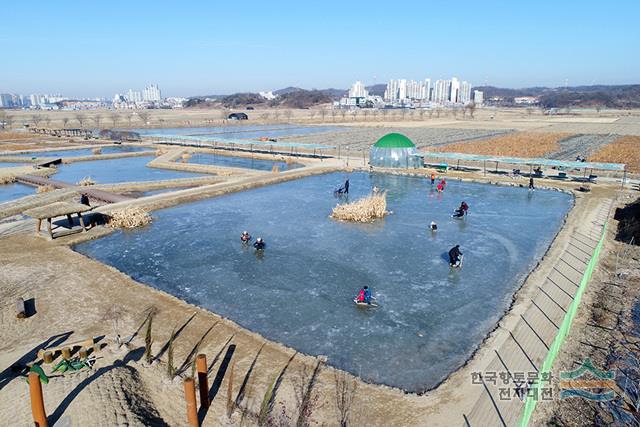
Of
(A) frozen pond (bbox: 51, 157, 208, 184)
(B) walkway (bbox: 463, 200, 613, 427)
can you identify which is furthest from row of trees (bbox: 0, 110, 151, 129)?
(B) walkway (bbox: 463, 200, 613, 427)

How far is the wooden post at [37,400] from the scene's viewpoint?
8.20m

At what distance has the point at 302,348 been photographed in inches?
477

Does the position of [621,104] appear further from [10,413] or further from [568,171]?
[10,413]

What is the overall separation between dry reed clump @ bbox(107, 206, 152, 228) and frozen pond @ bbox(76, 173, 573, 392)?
741 millimetres

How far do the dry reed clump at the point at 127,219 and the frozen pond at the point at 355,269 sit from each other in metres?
0.74

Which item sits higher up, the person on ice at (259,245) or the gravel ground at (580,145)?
the gravel ground at (580,145)

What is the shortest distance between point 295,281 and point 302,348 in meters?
4.37

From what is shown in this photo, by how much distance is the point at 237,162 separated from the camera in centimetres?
4556

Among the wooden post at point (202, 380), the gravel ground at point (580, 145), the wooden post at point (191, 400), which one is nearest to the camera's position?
the wooden post at point (191, 400)

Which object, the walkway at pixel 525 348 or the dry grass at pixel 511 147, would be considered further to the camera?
the dry grass at pixel 511 147

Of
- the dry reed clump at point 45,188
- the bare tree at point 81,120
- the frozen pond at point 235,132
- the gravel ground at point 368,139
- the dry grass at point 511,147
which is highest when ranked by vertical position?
the bare tree at point 81,120

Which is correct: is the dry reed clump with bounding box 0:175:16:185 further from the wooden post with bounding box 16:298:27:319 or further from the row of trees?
the row of trees

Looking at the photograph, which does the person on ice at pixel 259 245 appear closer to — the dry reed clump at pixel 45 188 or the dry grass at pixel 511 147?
the dry reed clump at pixel 45 188

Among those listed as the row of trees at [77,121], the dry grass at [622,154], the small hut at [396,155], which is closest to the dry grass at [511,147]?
the dry grass at [622,154]
